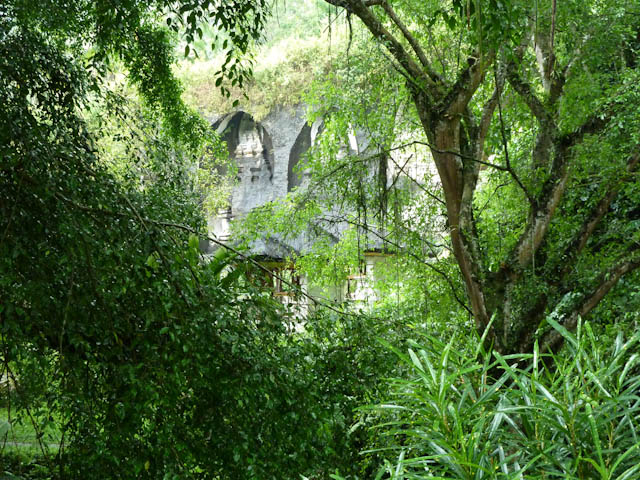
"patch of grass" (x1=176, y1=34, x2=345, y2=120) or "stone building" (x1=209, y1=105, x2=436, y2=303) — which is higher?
"patch of grass" (x1=176, y1=34, x2=345, y2=120)

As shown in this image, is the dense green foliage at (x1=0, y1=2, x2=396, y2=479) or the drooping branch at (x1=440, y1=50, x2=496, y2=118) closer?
the dense green foliage at (x1=0, y1=2, x2=396, y2=479)

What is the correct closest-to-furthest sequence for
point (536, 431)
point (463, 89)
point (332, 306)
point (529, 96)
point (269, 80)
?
point (536, 431), point (332, 306), point (463, 89), point (529, 96), point (269, 80)

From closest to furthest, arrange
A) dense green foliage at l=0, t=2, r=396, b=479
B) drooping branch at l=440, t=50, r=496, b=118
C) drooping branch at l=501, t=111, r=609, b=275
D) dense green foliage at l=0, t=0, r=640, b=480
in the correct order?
1. dense green foliage at l=0, t=0, r=640, b=480
2. dense green foliage at l=0, t=2, r=396, b=479
3. drooping branch at l=440, t=50, r=496, b=118
4. drooping branch at l=501, t=111, r=609, b=275

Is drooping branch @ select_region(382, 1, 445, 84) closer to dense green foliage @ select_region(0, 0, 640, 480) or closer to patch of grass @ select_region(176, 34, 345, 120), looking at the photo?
dense green foliage @ select_region(0, 0, 640, 480)

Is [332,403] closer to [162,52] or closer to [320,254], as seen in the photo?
[162,52]

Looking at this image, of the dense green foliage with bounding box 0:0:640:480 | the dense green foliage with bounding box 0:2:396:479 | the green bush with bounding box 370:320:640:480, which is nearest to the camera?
the green bush with bounding box 370:320:640:480

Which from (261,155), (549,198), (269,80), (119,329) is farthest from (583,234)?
(261,155)

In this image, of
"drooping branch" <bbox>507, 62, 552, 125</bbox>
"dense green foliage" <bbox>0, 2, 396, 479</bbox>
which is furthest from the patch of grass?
"dense green foliage" <bbox>0, 2, 396, 479</bbox>

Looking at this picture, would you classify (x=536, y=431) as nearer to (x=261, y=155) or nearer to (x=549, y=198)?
(x=549, y=198)

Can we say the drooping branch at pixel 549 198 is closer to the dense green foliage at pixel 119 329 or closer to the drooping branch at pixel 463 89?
the drooping branch at pixel 463 89

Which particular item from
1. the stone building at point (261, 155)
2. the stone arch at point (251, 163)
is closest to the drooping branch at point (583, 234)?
the stone building at point (261, 155)

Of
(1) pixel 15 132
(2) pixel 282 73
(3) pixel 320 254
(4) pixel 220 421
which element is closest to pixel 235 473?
(4) pixel 220 421

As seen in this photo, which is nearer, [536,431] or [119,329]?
[536,431]

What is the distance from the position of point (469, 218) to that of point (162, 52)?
1.93 metres
